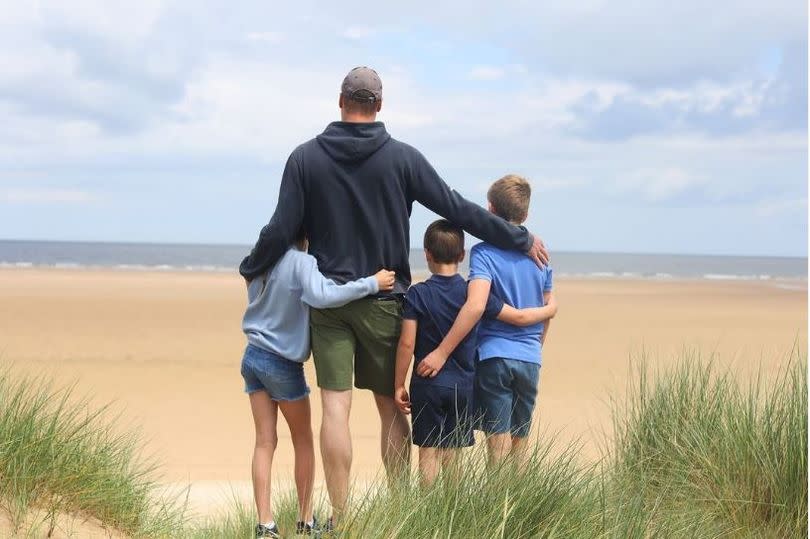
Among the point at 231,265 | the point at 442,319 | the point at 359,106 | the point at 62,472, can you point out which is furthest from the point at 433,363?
the point at 231,265

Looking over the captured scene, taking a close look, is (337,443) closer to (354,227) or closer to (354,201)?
(354,227)

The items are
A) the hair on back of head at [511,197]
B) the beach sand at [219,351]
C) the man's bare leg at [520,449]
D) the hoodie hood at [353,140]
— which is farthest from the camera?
the beach sand at [219,351]

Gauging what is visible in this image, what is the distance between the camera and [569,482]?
12.5 feet

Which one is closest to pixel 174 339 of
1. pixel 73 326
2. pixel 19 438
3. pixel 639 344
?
pixel 73 326

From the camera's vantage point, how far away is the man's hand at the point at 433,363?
13.3 feet

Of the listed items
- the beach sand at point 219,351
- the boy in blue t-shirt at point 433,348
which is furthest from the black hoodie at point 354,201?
the beach sand at point 219,351

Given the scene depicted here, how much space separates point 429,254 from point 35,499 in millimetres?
1942

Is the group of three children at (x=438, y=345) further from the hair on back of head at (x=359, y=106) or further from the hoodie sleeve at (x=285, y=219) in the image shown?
the hair on back of head at (x=359, y=106)

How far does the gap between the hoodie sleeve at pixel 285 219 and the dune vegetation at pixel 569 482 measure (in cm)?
103

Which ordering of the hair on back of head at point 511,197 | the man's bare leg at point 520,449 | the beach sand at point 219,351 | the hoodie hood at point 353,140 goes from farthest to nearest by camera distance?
the beach sand at point 219,351, the hair on back of head at point 511,197, the hoodie hood at point 353,140, the man's bare leg at point 520,449

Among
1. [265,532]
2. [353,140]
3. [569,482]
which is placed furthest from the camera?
[265,532]

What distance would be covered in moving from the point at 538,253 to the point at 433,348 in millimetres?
642

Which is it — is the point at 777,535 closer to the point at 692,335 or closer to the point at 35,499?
the point at 35,499

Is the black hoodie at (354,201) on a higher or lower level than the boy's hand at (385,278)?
higher
